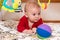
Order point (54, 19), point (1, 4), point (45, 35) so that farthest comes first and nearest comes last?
point (54, 19) → point (1, 4) → point (45, 35)

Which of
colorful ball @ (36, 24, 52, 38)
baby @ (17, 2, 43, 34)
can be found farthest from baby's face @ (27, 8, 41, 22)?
colorful ball @ (36, 24, 52, 38)

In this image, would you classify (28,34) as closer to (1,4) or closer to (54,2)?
(1,4)

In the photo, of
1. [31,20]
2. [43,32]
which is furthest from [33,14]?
[43,32]

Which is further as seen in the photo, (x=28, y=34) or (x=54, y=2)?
(x=54, y=2)

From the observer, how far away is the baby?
108cm

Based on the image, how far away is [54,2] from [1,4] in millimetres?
607

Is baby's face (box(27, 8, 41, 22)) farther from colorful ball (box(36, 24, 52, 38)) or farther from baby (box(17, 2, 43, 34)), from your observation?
colorful ball (box(36, 24, 52, 38))

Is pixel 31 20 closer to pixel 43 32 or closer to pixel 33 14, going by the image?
pixel 33 14

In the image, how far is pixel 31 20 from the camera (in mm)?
1128

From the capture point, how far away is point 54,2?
5.23 feet

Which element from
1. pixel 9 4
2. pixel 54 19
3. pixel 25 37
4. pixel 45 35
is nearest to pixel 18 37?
pixel 25 37

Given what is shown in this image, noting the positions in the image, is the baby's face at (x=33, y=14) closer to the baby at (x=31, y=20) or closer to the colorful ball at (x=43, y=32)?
the baby at (x=31, y=20)

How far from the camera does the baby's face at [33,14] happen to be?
Result: 107 cm

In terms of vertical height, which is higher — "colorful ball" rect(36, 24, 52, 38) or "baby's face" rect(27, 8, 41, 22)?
"baby's face" rect(27, 8, 41, 22)
